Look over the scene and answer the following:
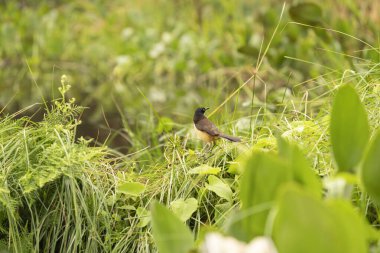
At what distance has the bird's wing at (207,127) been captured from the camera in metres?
2.49

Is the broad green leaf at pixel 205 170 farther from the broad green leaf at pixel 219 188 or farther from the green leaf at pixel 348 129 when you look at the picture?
the green leaf at pixel 348 129

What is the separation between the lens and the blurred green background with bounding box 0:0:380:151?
527 cm

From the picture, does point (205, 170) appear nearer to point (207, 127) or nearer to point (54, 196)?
point (207, 127)

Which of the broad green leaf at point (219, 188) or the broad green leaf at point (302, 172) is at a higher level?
the broad green leaf at point (302, 172)

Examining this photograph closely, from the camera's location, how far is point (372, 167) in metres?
1.53

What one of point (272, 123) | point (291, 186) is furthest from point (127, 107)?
point (291, 186)

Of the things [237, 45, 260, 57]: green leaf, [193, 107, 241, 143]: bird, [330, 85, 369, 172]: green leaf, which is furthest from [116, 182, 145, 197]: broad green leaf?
[237, 45, 260, 57]: green leaf

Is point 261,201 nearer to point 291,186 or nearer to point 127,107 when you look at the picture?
point 291,186

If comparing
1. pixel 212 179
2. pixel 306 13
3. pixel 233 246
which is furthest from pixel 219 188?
pixel 306 13

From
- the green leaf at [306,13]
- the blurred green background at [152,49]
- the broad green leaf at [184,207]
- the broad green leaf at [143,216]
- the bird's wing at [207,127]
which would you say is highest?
the bird's wing at [207,127]

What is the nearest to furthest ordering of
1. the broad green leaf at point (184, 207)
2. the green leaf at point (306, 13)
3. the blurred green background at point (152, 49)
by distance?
the broad green leaf at point (184, 207), the green leaf at point (306, 13), the blurred green background at point (152, 49)

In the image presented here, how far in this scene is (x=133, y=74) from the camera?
270 inches

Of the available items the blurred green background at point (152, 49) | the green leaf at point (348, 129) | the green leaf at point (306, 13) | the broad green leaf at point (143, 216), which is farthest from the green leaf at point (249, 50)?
the green leaf at point (348, 129)

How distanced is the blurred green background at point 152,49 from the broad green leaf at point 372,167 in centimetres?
308
